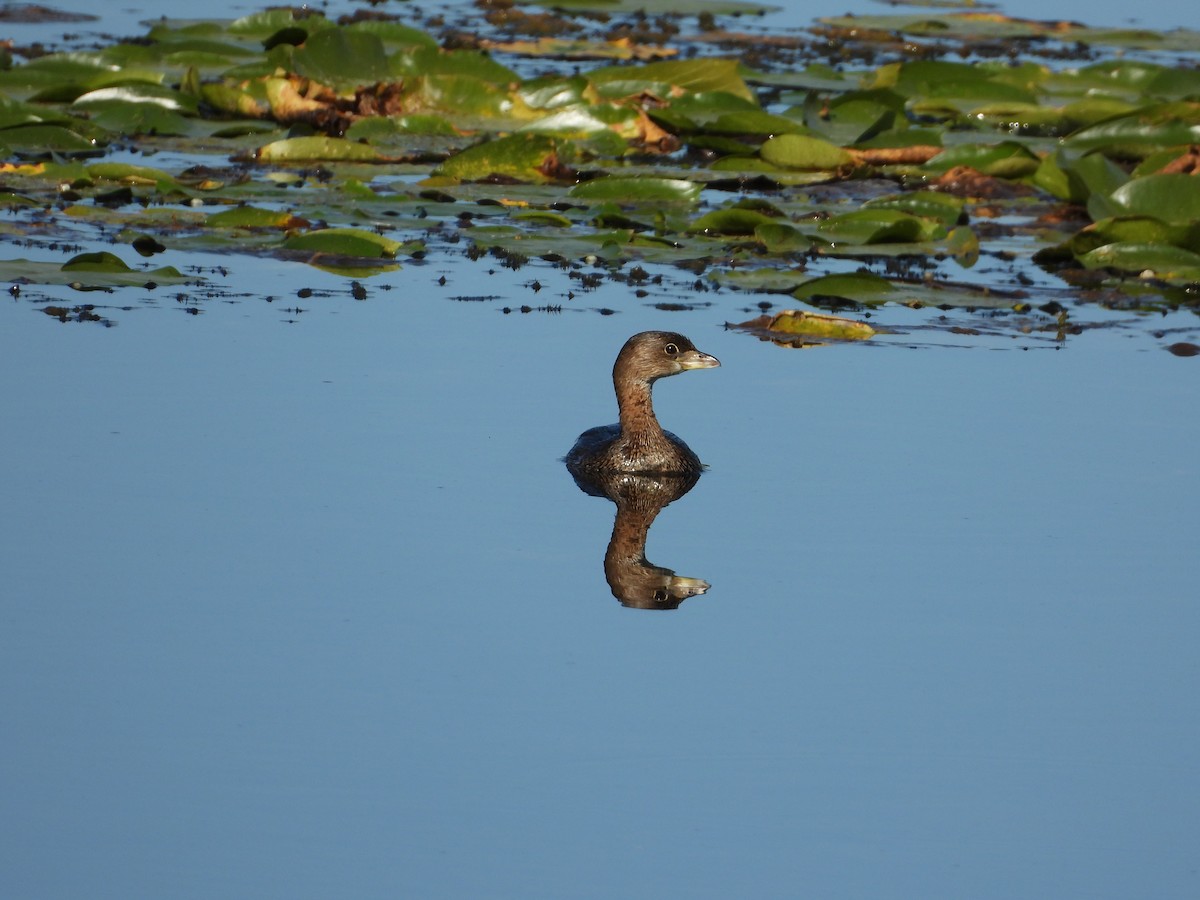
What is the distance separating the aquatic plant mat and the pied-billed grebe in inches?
71.5

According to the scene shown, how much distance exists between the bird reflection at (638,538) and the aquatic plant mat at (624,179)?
2359 millimetres

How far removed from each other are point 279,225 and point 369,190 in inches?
51.9

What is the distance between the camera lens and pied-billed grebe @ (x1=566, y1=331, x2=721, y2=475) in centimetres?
925

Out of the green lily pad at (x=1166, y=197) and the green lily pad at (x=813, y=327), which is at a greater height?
the green lily pad at (x=1166, y=197)

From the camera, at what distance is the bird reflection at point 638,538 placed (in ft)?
23.9

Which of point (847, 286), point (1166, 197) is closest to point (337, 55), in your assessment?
point (847, 286)

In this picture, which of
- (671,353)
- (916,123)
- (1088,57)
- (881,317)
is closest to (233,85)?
(916,123)

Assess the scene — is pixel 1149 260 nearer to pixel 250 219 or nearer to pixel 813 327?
pixel 813 327

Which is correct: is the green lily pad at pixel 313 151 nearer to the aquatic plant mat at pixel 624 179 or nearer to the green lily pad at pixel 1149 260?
the aquatic plant mat at pixel 624 179

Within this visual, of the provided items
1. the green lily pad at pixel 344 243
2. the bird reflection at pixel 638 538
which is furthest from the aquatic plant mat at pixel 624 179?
the bird reflection at pixel 638 538

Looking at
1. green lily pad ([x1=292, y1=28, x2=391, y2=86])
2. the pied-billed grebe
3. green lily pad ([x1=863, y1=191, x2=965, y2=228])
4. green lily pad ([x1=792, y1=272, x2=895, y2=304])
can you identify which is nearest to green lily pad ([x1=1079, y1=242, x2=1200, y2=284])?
green lily pad ([x1=863, y1=191, x2=965, y2=228])

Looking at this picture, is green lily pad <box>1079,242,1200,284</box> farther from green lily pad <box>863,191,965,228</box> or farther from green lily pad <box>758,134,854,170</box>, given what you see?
green lily pad <box>758,134,854,170</box>

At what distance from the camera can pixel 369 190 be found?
45.3 ft

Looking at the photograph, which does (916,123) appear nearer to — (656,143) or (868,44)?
(656,143)
